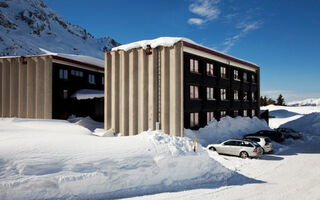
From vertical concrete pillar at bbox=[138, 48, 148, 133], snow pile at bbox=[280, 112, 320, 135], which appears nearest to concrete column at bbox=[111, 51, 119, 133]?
vertical concrete pillar at bbox=[138, 48, 148, 133]

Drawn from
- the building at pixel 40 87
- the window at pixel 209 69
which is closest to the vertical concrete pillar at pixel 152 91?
the window at pixel 209 69

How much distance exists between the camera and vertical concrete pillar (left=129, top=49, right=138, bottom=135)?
22.8 m

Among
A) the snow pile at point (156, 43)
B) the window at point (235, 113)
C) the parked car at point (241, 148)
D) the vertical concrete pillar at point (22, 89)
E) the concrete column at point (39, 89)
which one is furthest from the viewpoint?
the window at point (235, 113)

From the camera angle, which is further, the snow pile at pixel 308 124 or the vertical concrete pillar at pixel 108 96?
the snow pile at pixel 308 124

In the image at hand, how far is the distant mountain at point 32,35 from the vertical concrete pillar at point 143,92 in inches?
3056

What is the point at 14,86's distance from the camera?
27.9 m

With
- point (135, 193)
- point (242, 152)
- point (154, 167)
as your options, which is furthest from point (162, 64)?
point (135, 193)

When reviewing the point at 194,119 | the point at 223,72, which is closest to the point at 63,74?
the point at 194,119

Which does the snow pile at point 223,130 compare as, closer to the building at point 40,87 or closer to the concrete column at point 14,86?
the building at point 40,87

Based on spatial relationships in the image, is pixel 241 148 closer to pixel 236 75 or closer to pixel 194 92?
pixel 194 92

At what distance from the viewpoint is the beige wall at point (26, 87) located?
88.3 feet

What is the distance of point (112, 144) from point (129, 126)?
11154 millimetres

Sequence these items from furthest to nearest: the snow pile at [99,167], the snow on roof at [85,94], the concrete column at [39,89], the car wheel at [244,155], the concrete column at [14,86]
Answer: the snow on roof at [85,94] < the concrete column at [14,86] < the concrete column at [39,89] < the car wheel at [244,155] < the snow pile at [99,167]

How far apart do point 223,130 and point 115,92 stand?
40.6 ft
